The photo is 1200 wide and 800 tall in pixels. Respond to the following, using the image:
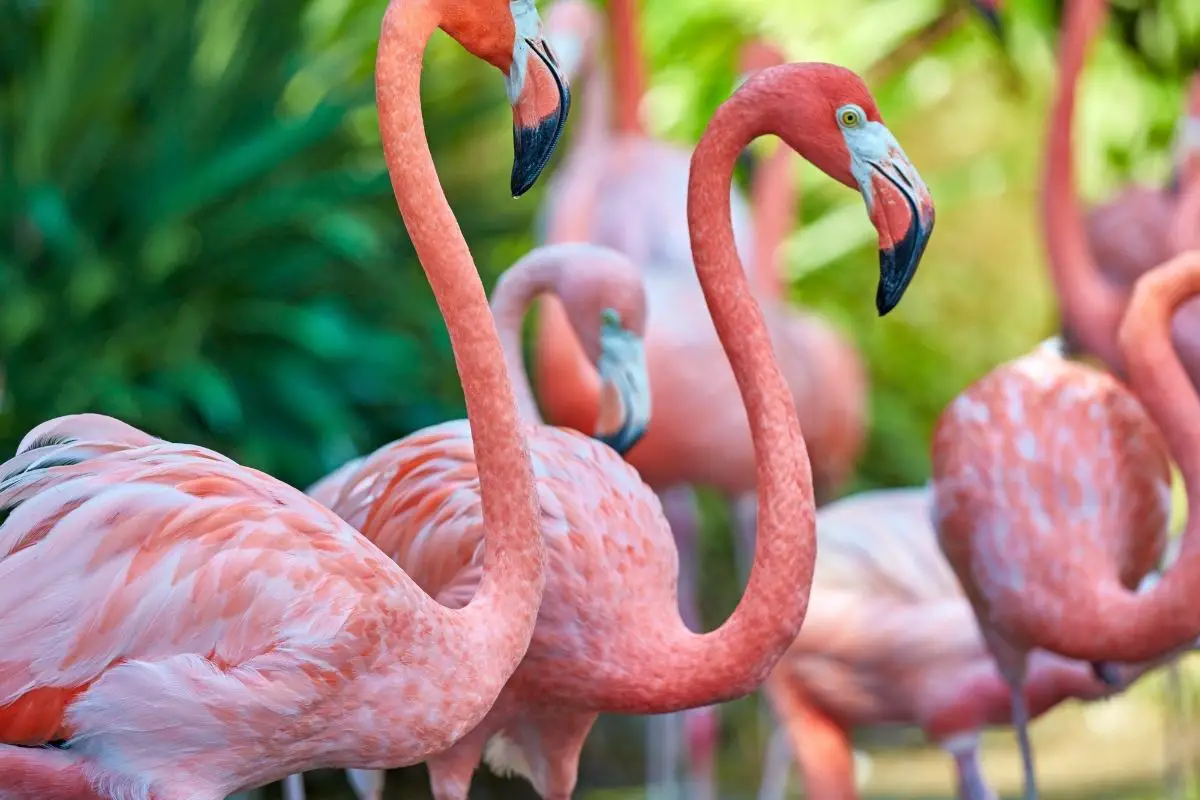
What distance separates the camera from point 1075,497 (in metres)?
3.24

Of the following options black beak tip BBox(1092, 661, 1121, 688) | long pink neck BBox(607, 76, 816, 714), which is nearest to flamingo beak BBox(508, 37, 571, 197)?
long pink neck BBox(607, 76, 816, 714)

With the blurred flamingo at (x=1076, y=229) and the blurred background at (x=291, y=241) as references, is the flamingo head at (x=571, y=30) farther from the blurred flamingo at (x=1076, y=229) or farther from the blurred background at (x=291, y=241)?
the blurred flamingo at (x=1076, y=229)

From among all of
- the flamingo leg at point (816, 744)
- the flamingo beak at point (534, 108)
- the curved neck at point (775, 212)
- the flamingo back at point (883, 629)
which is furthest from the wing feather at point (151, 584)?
the curved neck at point (775, 212)

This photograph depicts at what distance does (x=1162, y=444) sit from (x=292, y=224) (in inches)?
114

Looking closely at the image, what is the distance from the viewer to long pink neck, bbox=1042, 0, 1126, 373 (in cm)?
460

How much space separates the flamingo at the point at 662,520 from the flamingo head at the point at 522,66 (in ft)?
1.40

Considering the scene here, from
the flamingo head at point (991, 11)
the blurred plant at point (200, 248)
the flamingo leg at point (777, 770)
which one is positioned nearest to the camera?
the flamingo leg at point (777, 770)

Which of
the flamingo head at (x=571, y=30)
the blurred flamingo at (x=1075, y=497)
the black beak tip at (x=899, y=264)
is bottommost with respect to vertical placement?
the blurred flamingo at (x=1075, y=497)

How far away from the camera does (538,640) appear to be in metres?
2.62

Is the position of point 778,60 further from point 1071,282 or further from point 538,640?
point 538,640

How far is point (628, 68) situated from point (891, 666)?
2410mm

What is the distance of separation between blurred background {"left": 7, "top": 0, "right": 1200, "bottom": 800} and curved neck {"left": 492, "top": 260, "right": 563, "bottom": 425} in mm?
1703

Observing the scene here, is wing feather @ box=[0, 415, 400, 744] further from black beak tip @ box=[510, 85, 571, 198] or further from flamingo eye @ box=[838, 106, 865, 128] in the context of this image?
flamingo eye @ box=[838, 106, 865, 128]

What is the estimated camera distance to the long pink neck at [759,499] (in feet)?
8.23
